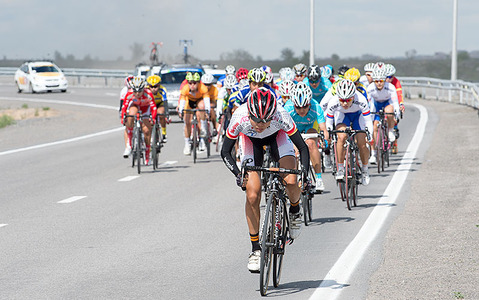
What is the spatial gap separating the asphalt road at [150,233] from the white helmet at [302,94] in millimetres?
1519

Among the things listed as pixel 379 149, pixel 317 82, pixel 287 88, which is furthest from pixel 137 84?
pixel 287 88

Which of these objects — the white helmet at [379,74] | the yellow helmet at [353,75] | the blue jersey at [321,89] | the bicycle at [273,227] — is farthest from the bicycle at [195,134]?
the bicycle at [273,227]

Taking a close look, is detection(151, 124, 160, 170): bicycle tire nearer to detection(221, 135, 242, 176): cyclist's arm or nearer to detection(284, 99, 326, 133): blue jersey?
detection(284, 99, 326, 133): blue jersey

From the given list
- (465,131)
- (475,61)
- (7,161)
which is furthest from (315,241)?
(475,61)

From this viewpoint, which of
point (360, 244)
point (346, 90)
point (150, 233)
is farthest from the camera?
point (346, 90)

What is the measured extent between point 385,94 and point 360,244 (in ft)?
29.2

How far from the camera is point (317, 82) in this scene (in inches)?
613

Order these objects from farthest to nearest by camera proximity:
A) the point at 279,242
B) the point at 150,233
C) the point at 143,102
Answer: the point at 143,102 < the point at 150,233 < the point at 279,242

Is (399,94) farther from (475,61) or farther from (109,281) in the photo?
(475,61)

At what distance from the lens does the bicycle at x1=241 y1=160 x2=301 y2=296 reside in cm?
743

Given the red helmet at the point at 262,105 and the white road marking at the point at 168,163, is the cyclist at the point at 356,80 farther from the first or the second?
the red helmet at the point at 262,105

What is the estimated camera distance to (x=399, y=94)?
18906 mm

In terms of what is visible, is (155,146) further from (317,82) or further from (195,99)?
(317,82)

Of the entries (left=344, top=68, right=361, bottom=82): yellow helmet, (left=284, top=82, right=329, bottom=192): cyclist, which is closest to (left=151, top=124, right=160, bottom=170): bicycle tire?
(left=344, top=68, right=361, bottom=82): yellow helmet
